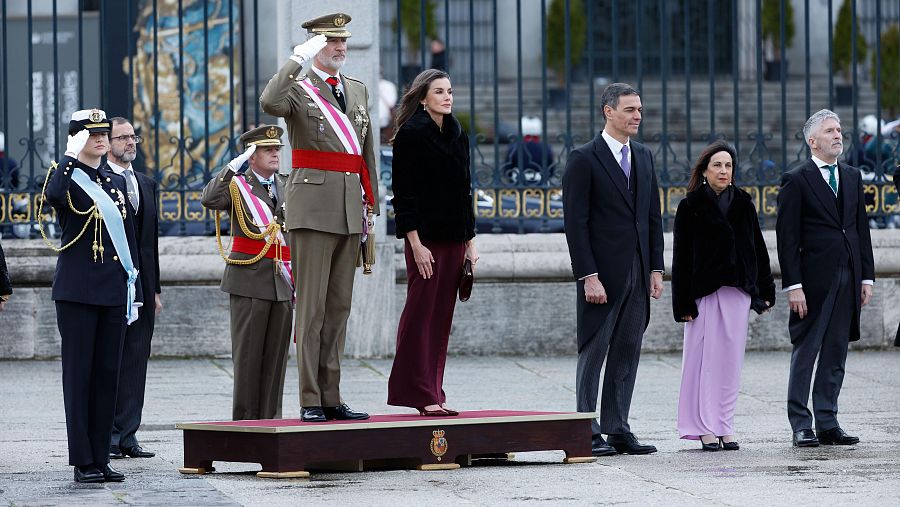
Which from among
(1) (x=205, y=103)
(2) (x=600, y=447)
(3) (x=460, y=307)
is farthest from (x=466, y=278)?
(1) (x=205, y=103)

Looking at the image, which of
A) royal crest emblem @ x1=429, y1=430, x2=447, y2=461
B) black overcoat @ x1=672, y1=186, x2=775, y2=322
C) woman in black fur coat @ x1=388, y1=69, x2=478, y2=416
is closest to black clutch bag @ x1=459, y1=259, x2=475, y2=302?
woman in black fur coat @ x1=388, y1=69, x2=478, y2=416

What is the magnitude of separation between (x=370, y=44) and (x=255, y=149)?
3487mm

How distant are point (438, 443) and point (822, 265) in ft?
7.72

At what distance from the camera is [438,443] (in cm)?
812

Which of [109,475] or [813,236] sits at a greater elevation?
[813,236]

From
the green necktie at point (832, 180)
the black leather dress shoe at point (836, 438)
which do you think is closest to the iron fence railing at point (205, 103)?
the green necktie at point (832, 180)

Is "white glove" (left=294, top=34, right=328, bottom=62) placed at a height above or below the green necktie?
above

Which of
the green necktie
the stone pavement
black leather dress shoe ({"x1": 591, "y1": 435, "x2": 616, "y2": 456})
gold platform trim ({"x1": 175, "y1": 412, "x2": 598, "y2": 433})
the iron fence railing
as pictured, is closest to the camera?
the stone pavement

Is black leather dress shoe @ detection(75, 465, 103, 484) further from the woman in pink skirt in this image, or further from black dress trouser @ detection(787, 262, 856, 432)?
black dress trouser @ detection(787, 262, 856, 432)

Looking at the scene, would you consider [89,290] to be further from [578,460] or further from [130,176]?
[578,460]

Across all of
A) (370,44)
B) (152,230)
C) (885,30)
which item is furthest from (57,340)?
(885,30)

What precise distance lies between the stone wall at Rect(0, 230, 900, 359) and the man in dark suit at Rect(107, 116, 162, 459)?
332cm

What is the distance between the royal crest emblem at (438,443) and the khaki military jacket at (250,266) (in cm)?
132

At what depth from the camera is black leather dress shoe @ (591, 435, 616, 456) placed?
8781 mm
